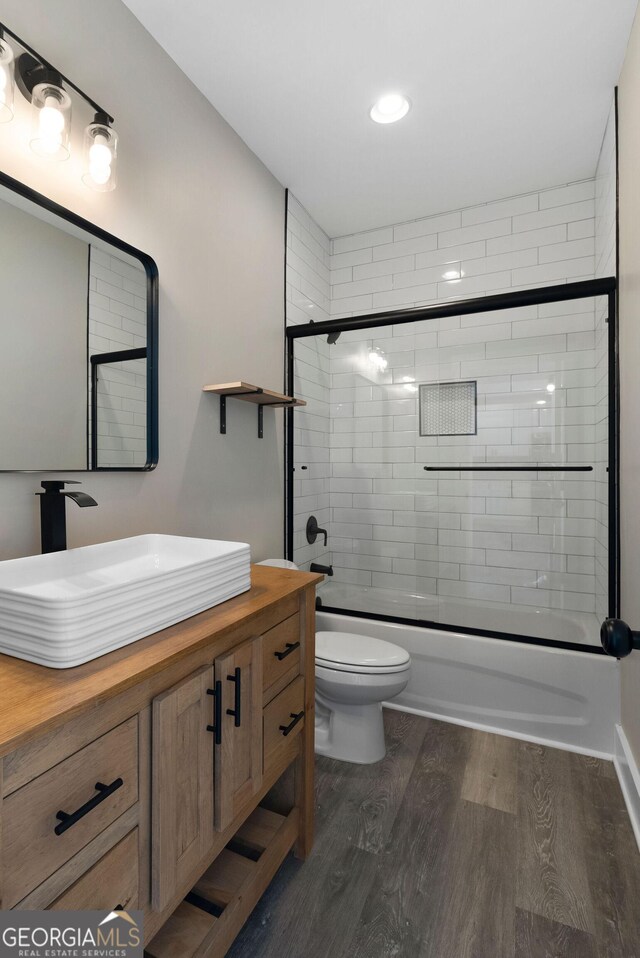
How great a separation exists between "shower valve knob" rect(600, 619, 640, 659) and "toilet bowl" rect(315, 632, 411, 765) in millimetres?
1160

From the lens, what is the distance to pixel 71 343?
129 cm

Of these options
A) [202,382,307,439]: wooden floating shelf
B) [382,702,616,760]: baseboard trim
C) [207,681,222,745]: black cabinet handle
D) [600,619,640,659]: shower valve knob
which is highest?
[202,382,307,439]: wooden floating shelf

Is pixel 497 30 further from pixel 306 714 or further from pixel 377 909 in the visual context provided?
pixel 377 909

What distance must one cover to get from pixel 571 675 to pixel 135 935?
1817mm

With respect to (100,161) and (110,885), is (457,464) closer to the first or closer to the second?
(100,161)

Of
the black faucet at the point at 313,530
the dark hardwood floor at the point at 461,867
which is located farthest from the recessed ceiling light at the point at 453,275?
the dark hardwood floor at the point at 461,867

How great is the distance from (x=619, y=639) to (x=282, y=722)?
2.78 ft

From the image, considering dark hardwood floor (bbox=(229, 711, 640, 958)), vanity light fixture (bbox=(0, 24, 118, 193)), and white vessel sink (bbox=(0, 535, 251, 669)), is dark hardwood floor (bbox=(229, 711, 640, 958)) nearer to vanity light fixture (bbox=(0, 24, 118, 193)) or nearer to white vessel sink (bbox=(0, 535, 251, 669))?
white vessel sink (bbox=(0, 535, 251, 669))

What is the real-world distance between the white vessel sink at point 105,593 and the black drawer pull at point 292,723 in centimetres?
38

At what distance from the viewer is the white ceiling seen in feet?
5.16

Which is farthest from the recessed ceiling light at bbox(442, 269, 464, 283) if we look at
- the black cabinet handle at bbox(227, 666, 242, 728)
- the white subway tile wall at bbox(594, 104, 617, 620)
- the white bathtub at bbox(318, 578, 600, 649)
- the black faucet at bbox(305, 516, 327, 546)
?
the black cabinet handle at bbox(227, 666, 242, 728)

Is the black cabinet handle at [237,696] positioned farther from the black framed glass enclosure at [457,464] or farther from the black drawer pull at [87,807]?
the black framed glass enclosure at [457,464]

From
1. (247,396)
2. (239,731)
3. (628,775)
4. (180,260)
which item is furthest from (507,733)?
(180,260)

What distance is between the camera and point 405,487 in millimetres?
2623
